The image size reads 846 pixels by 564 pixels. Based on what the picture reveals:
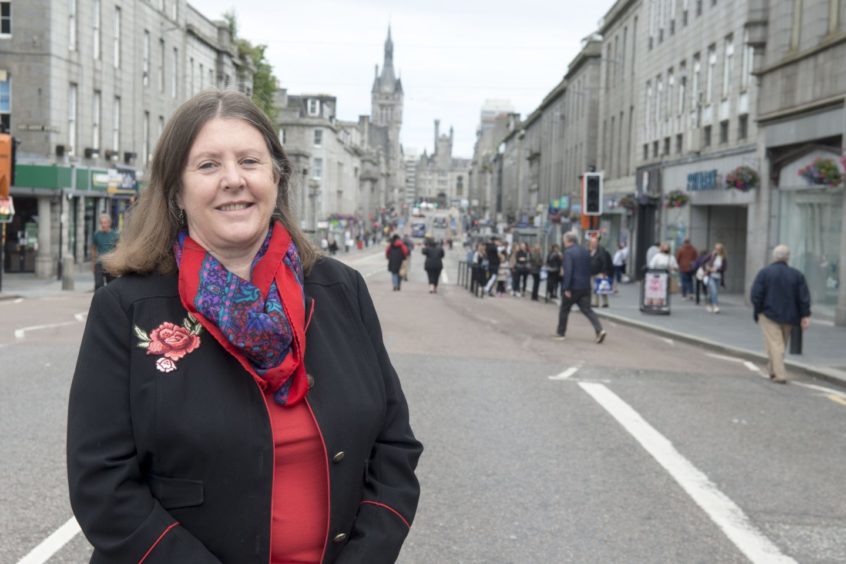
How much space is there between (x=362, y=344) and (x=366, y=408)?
21cm

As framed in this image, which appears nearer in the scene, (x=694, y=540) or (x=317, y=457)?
(x=317, y=457)

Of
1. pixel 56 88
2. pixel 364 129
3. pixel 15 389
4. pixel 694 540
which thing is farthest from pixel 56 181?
pixel 364 129

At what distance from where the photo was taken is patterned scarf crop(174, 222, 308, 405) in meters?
2.56

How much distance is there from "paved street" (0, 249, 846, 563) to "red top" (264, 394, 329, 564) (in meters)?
3.03

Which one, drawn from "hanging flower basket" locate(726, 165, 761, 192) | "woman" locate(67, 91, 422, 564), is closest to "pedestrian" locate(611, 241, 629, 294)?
"hanging flower basket" locate(726, 165, 761, 192)

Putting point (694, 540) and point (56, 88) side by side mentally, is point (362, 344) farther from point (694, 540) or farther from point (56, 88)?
point (56, 88)

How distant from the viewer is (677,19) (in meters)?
38.4

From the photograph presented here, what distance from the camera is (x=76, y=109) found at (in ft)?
123

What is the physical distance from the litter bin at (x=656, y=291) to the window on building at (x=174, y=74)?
29.7 m

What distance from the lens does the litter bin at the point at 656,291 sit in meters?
24.7

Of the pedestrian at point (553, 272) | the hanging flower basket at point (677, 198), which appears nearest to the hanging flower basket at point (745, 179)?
the hanging flower basket at point (677, 198)

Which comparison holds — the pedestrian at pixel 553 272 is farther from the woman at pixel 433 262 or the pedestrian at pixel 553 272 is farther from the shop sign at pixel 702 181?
the shop sign at pixel 702 181

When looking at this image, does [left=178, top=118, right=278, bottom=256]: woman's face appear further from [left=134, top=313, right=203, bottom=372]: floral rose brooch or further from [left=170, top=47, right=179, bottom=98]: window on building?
[left=170, top=47, right=179, bottom=98]: window on building

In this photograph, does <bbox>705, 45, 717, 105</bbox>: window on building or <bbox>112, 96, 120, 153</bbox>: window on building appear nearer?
<bbox>705, 45, 717, 105</bbox>: window on building
